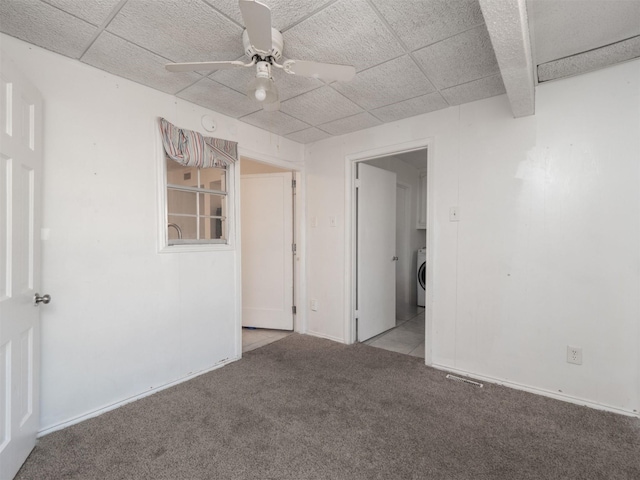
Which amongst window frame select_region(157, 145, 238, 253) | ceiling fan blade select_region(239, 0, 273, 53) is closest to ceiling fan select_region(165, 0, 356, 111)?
ceiling fan blade select_region(239, 0, 273, 53)

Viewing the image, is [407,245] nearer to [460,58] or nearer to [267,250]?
[267,250]

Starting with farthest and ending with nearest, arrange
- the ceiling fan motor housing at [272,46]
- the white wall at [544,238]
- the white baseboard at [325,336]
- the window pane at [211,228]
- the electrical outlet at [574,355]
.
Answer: the white baseboard at [325,336]
the window pane at [211,228]
the electrical outlet at [574,355]
the white wall at [544,238]
the ceiling fan motor housing at [272,46]

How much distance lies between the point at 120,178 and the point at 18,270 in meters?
0.86

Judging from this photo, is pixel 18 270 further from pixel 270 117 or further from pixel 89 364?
pixel 270 117

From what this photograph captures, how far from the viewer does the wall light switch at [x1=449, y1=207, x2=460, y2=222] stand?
8.58 ft

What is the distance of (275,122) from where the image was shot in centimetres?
297

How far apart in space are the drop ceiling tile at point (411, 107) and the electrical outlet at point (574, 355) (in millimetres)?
2098

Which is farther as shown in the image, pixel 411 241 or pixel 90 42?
pixel 411 241

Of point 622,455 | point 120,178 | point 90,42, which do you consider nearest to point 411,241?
point 622,455

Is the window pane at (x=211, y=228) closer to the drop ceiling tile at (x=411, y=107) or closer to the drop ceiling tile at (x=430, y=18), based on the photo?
the drop ceiling tile at (x=411, y=107)

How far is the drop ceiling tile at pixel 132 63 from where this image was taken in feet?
5.89

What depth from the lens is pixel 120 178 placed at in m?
2.14

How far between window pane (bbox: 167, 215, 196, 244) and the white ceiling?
100cm

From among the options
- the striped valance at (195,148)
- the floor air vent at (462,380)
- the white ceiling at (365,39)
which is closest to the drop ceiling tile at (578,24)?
the white ceiling at (365,39)
